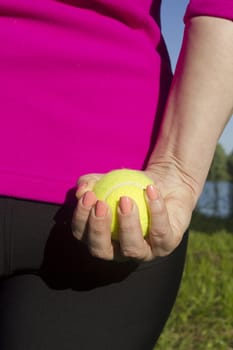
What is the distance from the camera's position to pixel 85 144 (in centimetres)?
110

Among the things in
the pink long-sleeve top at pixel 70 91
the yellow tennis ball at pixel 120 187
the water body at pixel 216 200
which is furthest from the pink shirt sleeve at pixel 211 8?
the water body at pixel 216 200

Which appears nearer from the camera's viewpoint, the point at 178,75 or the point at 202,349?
the point at 178,75

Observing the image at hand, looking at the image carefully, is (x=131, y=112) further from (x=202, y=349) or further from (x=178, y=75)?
(x=202, y=349)

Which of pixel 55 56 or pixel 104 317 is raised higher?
pixel 55 56

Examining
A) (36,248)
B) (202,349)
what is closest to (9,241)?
(36,248)

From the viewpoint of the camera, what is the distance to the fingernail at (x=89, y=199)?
93 cm

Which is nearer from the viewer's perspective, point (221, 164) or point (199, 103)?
point (199, 103)

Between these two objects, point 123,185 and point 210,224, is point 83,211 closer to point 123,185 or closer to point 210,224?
point 123,185

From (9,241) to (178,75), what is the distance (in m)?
0.43

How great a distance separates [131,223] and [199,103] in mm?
293

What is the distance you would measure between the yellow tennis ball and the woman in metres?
0.03

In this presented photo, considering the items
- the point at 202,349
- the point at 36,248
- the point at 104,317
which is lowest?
the point at 202,349

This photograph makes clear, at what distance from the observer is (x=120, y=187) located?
40.1 inches

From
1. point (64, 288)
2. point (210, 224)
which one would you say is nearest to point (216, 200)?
point (210, 224)
